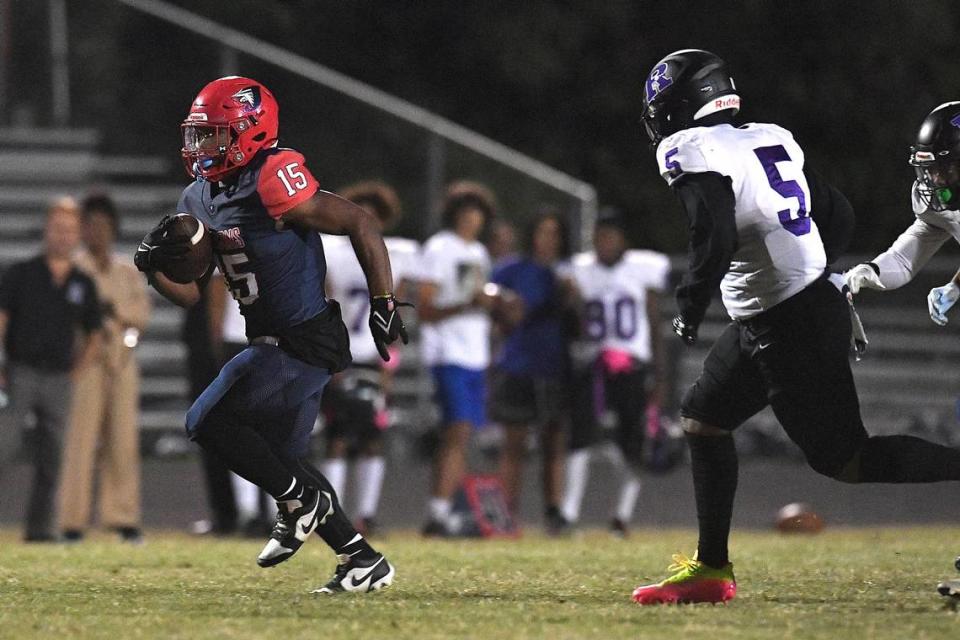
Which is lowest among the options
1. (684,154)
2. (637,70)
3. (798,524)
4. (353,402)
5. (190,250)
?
(798,524)

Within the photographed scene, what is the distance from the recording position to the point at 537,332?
12031 mm

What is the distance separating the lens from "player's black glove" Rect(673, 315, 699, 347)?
613 centimetres

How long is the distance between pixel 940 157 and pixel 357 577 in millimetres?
2772

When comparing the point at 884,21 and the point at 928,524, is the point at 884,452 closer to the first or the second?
the point at 928,524

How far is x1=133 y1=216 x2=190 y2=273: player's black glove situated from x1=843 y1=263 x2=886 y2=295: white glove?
8.33ft

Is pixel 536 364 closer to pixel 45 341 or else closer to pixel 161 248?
pixel 45 341

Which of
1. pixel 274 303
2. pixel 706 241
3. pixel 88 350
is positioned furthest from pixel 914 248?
pixel 88 350

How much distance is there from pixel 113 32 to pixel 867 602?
11.5 m

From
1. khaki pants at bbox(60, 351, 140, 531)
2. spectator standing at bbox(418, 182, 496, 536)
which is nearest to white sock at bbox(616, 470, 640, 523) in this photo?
spectator standing at bbox(418, 182, 496, 536)

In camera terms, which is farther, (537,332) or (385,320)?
(537,332)

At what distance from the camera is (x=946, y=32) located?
23.6 meters

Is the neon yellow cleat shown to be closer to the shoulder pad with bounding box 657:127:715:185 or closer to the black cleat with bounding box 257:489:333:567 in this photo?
the black cleat with bounding box 257:489:333:567

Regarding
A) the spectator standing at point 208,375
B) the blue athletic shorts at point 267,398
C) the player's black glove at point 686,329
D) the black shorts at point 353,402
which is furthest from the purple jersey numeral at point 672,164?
the spectator standing at point 208,375

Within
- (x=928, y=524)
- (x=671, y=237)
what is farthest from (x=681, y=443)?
(x=671, y=237)
